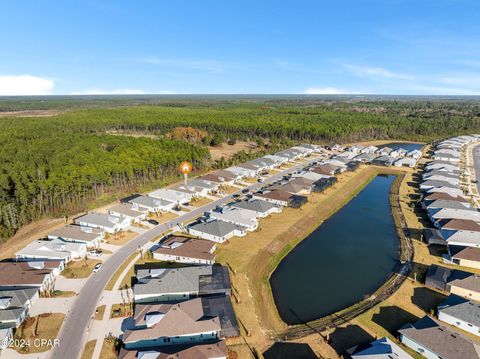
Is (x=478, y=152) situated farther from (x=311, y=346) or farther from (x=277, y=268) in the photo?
(x=311, y=346)

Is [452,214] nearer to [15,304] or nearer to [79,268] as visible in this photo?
[79,268]

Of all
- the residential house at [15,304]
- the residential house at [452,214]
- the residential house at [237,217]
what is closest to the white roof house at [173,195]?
the residential house at [237,217]

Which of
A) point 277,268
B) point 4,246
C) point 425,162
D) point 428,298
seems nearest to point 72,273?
point 4,246

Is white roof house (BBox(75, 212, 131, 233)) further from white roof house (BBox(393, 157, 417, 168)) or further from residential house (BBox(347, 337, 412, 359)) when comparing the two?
white roof house (BBox(393, 157, 417, 168))

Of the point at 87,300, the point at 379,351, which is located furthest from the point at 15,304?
the point at 379,351

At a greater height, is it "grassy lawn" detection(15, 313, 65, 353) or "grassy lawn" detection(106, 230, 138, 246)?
"grassy lawn" detection(106, 230, 138, 246)

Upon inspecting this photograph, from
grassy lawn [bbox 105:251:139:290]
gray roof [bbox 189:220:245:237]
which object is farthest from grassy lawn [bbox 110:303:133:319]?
gray roof [bbox 189:220:245:237]
